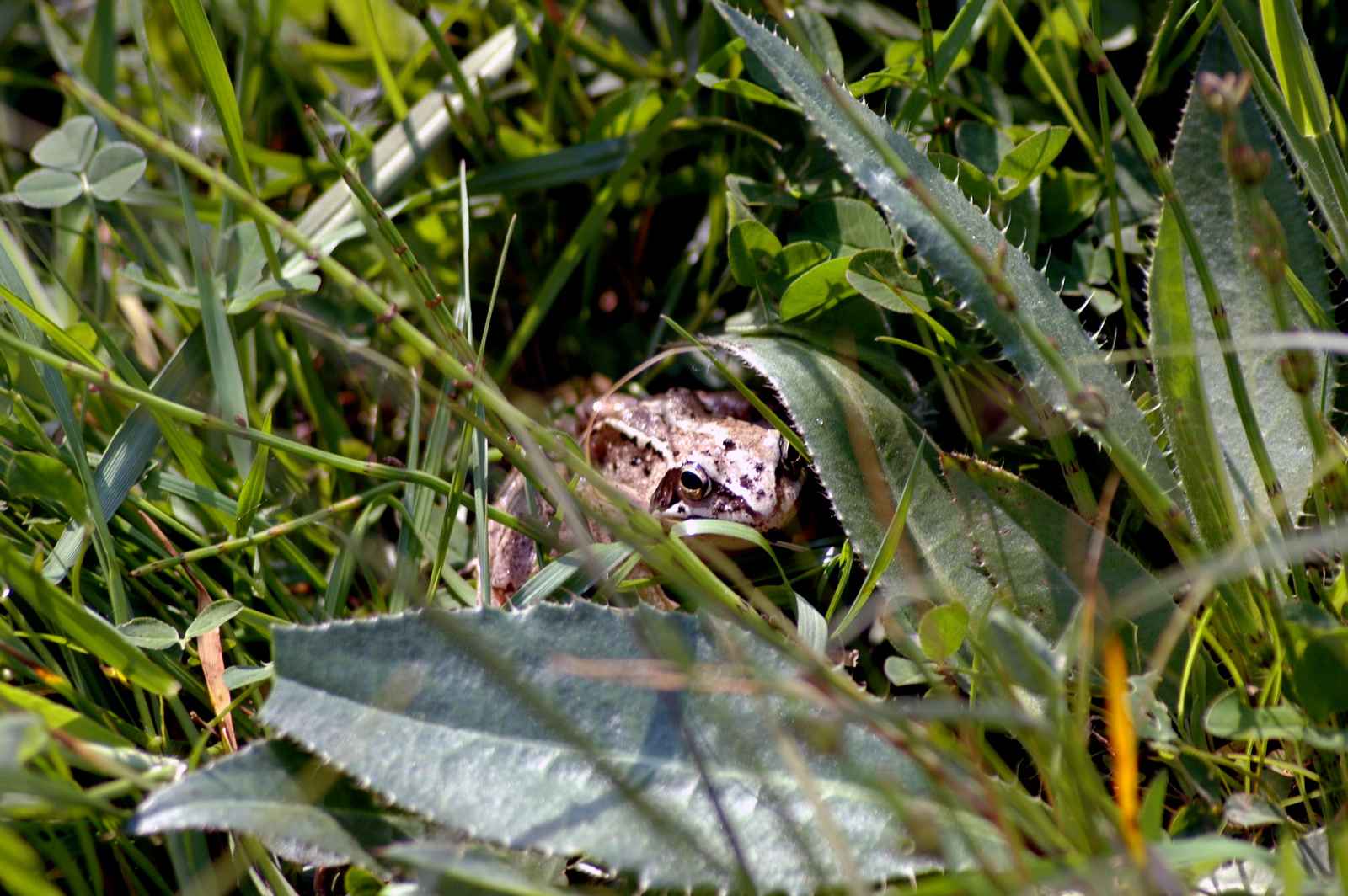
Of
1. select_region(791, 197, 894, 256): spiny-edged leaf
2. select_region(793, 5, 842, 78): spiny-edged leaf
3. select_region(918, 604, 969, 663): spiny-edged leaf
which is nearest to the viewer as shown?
select_region(918, 604, 969, 663): spiny-edged leaf

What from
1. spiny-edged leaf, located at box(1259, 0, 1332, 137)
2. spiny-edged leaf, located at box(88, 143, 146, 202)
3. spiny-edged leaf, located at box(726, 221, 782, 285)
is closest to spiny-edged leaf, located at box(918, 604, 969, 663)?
spiny-edged leaf, located at box(726, 221, 782, 285)

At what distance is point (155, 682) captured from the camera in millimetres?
1634

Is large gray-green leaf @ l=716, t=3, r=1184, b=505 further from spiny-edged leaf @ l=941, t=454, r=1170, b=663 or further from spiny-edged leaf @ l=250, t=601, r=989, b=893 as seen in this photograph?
spiny-edged leaf @ l=250, t=601, r=989, b=893

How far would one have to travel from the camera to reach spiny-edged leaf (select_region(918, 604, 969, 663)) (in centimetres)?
159

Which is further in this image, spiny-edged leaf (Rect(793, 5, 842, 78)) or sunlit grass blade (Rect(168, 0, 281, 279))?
spiny-edged leaf (Rect(793, 5, 842, 78))

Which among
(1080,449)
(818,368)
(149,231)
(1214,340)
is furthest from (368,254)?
(1214,340)

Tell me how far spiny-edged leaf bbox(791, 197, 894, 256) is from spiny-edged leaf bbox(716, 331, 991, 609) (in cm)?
40

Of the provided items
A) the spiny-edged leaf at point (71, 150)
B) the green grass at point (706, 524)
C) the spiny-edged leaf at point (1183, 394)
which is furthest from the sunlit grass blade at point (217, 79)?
the spiny-edged leaf at point (1183, 394)

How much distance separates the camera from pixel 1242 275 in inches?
74.9

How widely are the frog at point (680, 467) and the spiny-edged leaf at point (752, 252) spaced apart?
485 mm

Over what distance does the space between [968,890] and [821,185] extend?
186 cm

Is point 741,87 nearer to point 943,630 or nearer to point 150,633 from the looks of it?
point 943,630

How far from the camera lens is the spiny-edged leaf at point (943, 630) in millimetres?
1587

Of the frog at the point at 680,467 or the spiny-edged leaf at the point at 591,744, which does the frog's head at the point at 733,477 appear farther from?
the spiny-edged leaf at the point at 591,744
